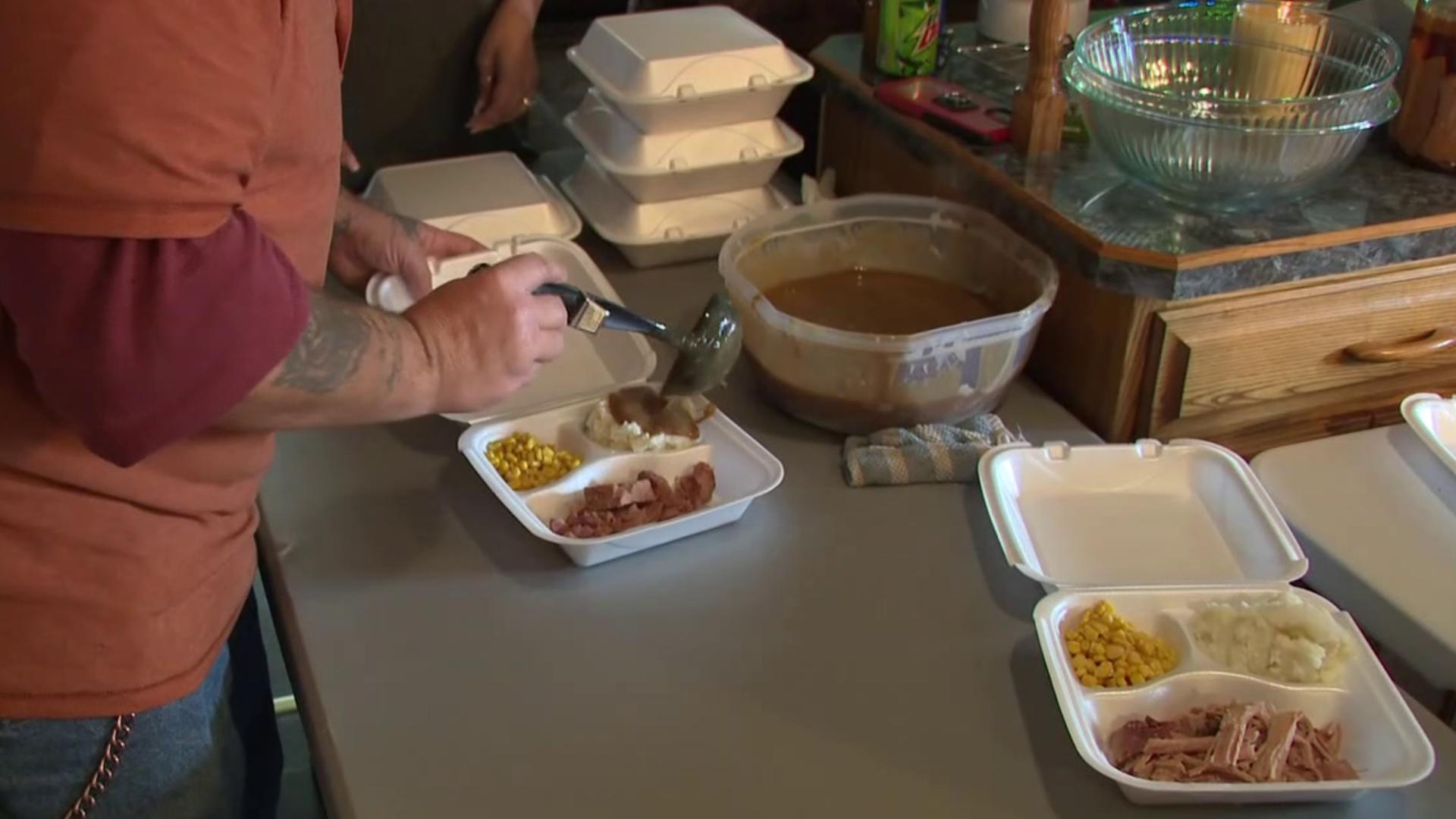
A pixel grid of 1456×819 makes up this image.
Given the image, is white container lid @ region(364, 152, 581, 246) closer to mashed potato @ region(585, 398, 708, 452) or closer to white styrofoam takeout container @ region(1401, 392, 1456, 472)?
mashed potato @ region(585, 398, 708, 452)

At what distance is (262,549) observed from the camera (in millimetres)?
1027

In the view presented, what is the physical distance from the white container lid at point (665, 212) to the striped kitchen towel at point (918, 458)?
0.39 meters

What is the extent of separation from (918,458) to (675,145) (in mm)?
484

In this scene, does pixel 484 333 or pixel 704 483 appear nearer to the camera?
pixel 484 333

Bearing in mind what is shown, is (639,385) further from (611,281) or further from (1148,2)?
(1148,2)

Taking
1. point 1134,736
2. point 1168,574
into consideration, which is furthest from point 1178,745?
point 1168,574

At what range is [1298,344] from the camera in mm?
1144

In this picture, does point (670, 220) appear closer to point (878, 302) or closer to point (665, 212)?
point (665, 212)

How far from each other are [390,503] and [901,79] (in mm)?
719

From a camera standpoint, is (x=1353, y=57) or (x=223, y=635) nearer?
(x=223, y=635)

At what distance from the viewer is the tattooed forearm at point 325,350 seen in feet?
2.49

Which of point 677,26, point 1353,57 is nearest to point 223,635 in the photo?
point 677,26

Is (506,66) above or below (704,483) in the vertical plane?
above

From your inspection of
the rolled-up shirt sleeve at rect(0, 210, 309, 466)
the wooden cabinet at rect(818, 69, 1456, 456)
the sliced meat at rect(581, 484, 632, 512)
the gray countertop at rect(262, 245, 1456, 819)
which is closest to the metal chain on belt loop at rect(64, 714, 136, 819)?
the gray countertop at rect(262, 245, 1456, 819)
